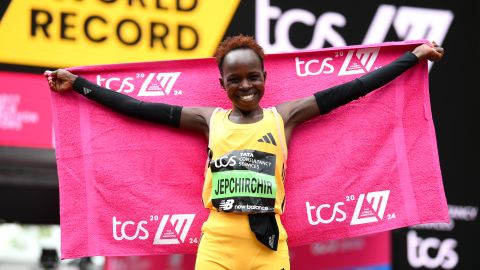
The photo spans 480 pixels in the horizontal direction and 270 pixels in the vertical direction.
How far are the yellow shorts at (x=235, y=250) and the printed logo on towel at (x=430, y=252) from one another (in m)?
2.50

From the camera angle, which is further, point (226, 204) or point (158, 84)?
point (158, 84)

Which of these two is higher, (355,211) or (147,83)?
(147,83)

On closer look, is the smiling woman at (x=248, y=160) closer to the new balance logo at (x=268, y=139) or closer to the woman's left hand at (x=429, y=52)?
the new balance logo at (x=268, y=139)

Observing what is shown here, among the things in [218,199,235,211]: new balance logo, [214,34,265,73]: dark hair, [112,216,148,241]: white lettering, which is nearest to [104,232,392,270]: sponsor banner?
[112,216,148,241]: white lettering

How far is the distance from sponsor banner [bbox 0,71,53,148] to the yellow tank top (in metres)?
1.91

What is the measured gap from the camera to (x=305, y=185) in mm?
3982

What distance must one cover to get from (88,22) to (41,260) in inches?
112

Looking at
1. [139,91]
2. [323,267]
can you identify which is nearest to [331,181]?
[139,91]

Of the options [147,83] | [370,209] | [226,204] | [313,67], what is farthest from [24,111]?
[370,209]

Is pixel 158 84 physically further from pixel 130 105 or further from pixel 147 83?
pixel 130 105

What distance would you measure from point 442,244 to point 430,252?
12cm

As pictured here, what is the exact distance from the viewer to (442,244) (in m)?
5.78

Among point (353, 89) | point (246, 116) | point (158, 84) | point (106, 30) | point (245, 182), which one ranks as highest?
point (106, 30)

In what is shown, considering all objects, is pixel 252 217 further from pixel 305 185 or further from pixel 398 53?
pixel 398 53
